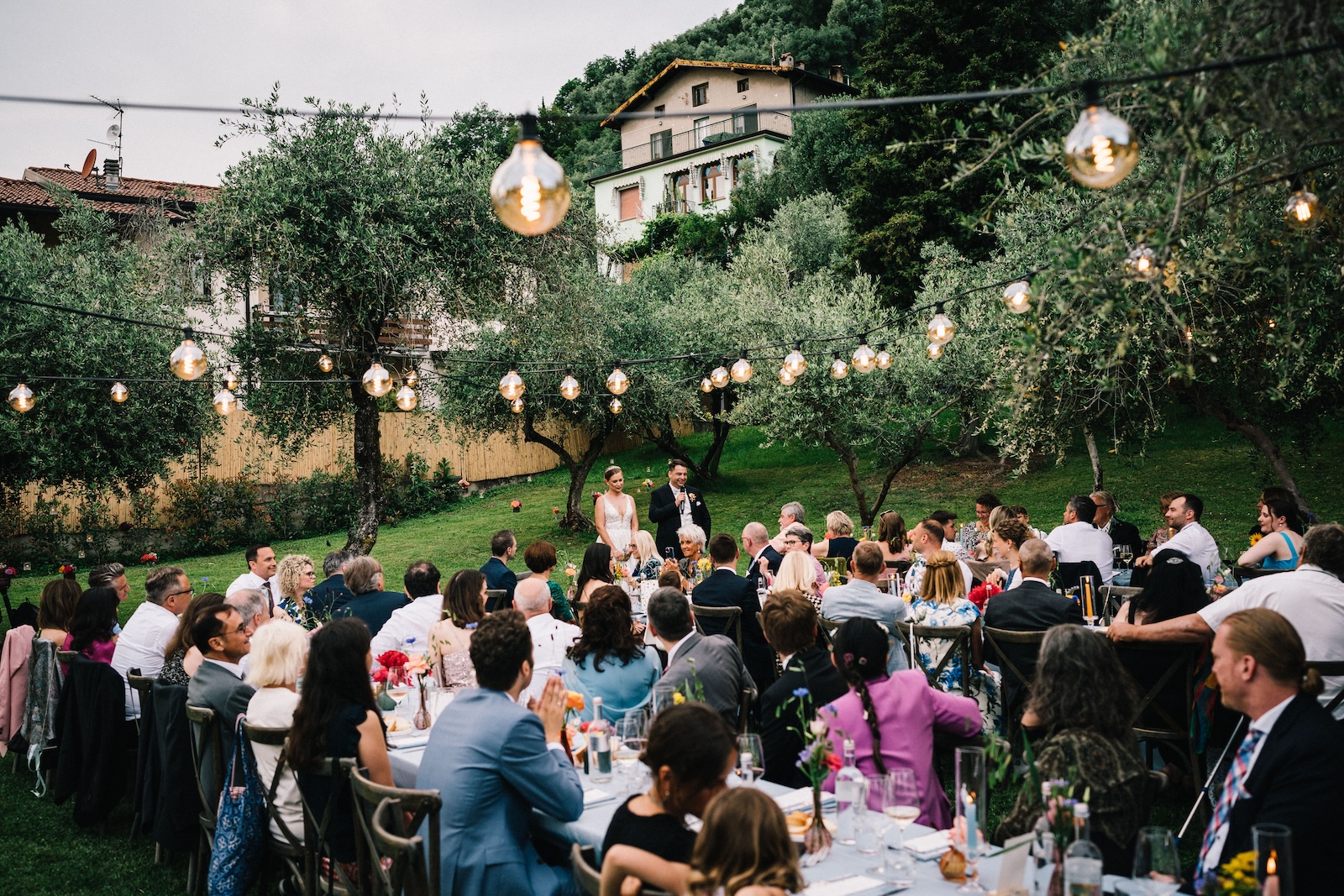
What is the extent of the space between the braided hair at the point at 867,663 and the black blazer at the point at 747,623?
2699mm

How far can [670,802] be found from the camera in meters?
2.50

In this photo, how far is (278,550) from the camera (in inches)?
727

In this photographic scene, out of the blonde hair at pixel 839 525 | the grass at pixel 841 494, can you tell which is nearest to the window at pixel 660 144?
the grass at pixel 841 494

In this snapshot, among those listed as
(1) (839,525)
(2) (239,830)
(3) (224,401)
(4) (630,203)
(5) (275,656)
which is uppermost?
(4) (630,203)

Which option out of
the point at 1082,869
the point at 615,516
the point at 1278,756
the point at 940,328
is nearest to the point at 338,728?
the point at 1082,869

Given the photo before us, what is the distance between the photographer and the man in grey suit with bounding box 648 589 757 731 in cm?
429

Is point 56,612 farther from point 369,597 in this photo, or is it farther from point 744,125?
point 744,125

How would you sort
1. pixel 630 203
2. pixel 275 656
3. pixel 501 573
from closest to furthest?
1. pixel 275 656
2. pixel 501 573
3. pixel 630 203

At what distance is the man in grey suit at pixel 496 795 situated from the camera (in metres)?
3.22

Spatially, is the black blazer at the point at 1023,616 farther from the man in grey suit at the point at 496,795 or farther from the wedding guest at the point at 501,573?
the wedding guest at the point at 501,573

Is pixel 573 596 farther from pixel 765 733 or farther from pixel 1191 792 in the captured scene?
pixel 1191 792

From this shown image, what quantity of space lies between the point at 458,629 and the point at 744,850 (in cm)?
354

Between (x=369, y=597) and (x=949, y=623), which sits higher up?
(x=369, y=597)

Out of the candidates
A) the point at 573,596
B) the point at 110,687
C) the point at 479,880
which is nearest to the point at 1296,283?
the point at 479,880
